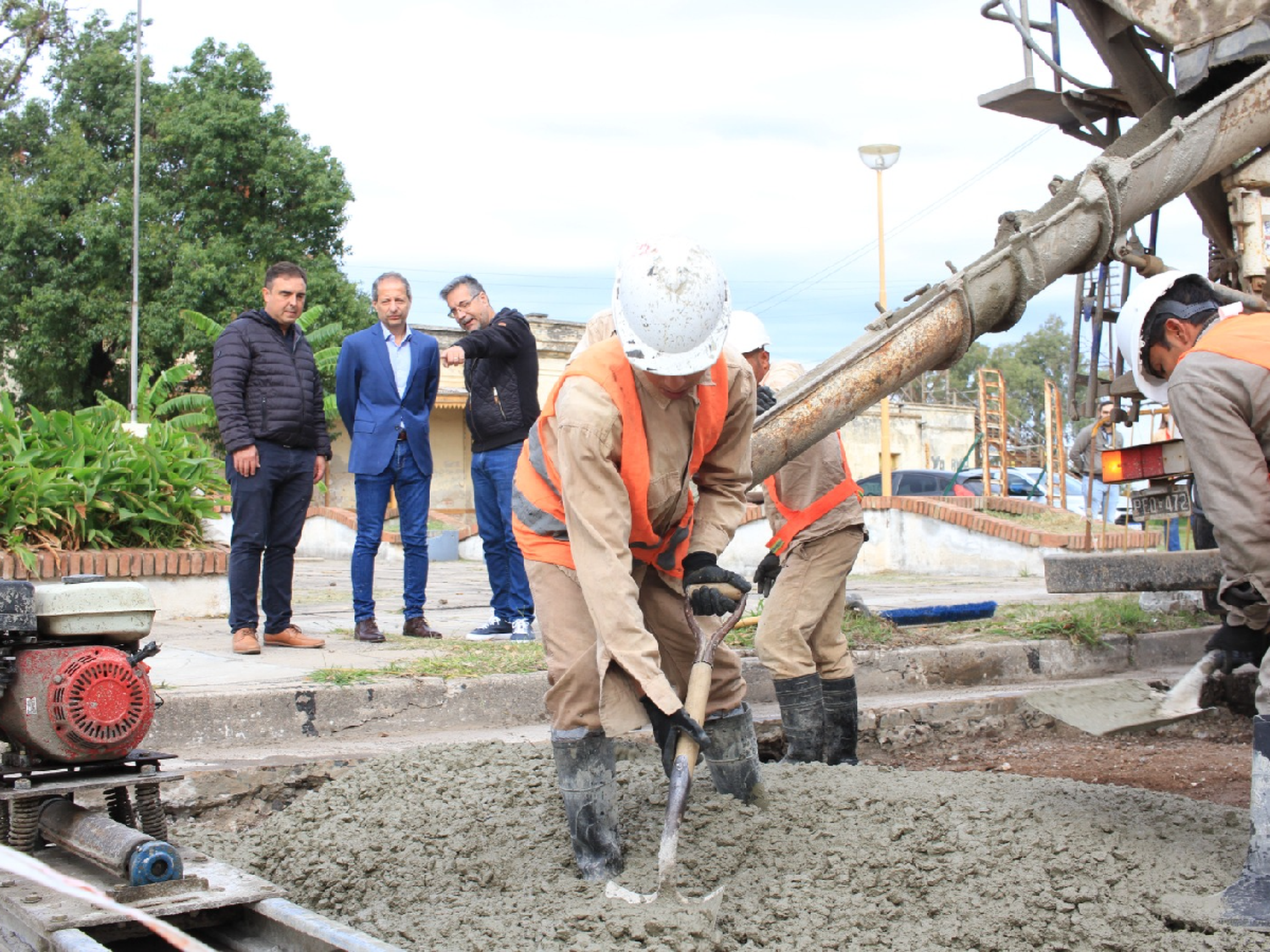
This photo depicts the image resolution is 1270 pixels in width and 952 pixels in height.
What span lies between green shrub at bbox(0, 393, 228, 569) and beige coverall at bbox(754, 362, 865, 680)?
4.30 metres

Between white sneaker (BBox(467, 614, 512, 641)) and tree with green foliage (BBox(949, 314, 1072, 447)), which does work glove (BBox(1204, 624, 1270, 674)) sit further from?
tree with green foliage (BBox(949, 314, 1072, 447))

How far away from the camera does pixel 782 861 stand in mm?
3240

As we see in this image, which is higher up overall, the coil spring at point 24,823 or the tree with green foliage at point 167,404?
the tree with green foliage at point 167,404

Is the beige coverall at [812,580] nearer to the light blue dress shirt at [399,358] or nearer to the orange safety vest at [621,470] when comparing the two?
the orange safety vest at [621,470]

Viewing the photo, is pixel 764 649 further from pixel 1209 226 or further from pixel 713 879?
pixel 1209 226

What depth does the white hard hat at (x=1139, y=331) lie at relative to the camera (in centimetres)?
457

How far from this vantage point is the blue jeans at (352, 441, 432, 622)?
20.9 feet

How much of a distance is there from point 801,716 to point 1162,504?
2428 mm

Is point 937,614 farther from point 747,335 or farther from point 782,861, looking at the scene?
point 782,861

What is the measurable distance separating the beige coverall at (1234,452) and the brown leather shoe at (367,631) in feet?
14.5

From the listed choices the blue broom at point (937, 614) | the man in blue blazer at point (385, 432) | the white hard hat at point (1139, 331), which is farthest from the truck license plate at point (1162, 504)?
the man in blue blazer at point (385, 432)

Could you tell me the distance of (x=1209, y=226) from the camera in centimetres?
668

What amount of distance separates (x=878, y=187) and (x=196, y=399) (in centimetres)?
1214

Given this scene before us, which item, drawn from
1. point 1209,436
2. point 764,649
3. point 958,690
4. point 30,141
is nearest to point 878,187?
point 958,690
